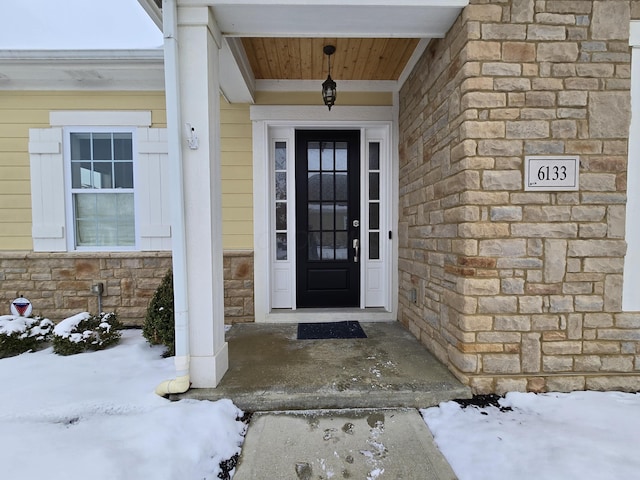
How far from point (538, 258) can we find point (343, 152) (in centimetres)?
234

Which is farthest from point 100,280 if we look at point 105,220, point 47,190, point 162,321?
point 162,321

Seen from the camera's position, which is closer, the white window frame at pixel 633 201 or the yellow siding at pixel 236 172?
the white window frame at pixel 633 201

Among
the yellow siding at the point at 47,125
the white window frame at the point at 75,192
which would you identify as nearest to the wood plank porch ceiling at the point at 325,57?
the yellow siding at the point at 47,125

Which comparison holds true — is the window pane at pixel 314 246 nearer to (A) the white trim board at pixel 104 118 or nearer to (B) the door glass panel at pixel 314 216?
(B) the door glass panel at pixel 314 216

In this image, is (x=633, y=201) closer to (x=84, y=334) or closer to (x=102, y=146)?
(x=84, y=334)

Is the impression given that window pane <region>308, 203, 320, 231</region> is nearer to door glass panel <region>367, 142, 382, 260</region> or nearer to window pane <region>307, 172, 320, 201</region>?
window pane <region>307, 172, 320, 201</region>

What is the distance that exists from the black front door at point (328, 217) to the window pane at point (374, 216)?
6.3 inches

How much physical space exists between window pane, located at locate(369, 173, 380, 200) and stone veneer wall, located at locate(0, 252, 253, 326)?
1595 millimetres

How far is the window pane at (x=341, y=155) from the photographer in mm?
3803

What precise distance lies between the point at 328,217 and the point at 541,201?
2168mm

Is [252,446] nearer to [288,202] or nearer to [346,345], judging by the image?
[346,345]

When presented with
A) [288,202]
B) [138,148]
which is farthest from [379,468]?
[138,148]

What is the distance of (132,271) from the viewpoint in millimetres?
3680

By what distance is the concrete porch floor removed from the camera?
211 centimetres
